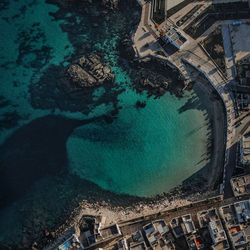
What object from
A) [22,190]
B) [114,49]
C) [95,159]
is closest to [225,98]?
[114,49]

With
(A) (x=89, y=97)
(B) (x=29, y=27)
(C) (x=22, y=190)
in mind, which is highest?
(B) (x=29, y=27)

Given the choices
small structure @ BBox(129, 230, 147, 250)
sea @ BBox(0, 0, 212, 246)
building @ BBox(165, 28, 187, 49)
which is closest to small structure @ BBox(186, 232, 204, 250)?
small structure @ BBox(129, 230, 147, 250)

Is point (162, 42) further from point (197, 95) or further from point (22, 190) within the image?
point (22, 190)

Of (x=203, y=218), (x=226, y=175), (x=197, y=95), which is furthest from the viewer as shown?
(x=197, y=95)

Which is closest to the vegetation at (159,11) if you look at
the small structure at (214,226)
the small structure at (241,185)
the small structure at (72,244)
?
the small structure at (241,185)

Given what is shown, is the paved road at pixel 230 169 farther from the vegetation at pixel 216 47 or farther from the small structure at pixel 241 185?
the vegetation at pixel 216 47

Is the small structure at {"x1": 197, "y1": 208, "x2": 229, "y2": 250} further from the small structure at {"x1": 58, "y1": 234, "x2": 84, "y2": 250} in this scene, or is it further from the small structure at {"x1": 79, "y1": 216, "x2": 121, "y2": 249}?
the small structure at {"x1": 58, "y1": 234, "x2": 84, "y2": 250}

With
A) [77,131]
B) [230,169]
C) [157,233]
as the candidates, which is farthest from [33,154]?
[230,169]
